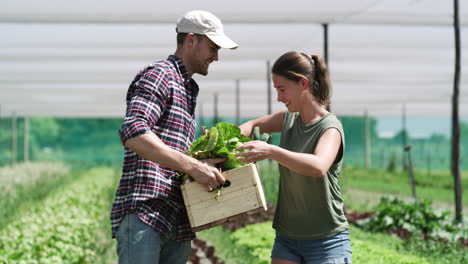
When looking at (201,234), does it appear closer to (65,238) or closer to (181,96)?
(65,238)

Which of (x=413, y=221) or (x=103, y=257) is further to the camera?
(x=413, y=221)

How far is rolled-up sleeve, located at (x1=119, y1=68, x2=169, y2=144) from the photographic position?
1909mm

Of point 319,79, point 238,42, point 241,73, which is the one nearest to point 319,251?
point 319,79

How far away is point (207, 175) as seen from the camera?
1.98 meters

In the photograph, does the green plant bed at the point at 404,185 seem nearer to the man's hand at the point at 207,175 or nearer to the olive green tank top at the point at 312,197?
the olive green tank top at the point at 312,197

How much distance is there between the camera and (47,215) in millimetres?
5680

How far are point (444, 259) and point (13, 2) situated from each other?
5098 millimetres

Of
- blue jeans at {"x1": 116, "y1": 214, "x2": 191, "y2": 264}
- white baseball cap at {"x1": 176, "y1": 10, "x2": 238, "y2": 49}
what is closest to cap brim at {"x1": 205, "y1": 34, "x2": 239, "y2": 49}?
white baseball cap at {"x1": 176, "y1": 10, "x2": 238, "y2": 49}

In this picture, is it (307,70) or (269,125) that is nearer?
(307,70)

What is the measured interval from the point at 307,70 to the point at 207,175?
0.57 meters

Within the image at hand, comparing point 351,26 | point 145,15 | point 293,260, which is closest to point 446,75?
point 351,26

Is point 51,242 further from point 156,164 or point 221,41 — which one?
point 221,41

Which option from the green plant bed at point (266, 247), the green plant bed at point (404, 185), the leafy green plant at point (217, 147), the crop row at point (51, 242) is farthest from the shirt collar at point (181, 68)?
the green plant bed at point (404, 185)

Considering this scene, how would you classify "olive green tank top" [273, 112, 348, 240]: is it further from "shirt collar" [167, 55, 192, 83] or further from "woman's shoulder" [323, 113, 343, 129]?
"shirt collar" [167, 55, 192, 83]
